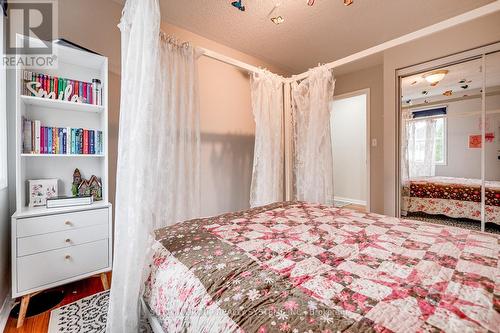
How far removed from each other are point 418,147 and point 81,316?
3.72m

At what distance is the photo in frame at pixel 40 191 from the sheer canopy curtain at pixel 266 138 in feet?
5.87

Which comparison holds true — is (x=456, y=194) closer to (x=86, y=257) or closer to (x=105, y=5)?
(x=86, y=257)

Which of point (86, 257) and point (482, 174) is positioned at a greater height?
point (482, 174)

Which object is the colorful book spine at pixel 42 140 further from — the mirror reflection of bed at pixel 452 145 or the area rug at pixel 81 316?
the mirror reflection of bed at pixel 452 145

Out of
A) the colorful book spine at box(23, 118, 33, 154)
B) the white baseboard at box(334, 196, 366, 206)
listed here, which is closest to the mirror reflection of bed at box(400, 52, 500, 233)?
the white baseboard at box(334, 196, 366, 206)

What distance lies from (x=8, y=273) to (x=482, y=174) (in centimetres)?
434

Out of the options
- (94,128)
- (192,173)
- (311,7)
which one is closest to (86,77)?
(94,128)

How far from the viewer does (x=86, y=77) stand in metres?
2.01

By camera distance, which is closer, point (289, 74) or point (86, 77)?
point (86, 77)

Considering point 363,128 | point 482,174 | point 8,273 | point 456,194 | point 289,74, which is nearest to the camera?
point 8,273

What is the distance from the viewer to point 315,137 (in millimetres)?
2402

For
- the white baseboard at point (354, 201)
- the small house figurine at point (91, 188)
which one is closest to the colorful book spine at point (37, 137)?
the small house figurine at point (91, 188)

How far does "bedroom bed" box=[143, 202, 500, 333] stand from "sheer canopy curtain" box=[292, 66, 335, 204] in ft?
3.53

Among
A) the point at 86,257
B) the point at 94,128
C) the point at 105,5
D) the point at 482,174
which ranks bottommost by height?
the point at 86,257
